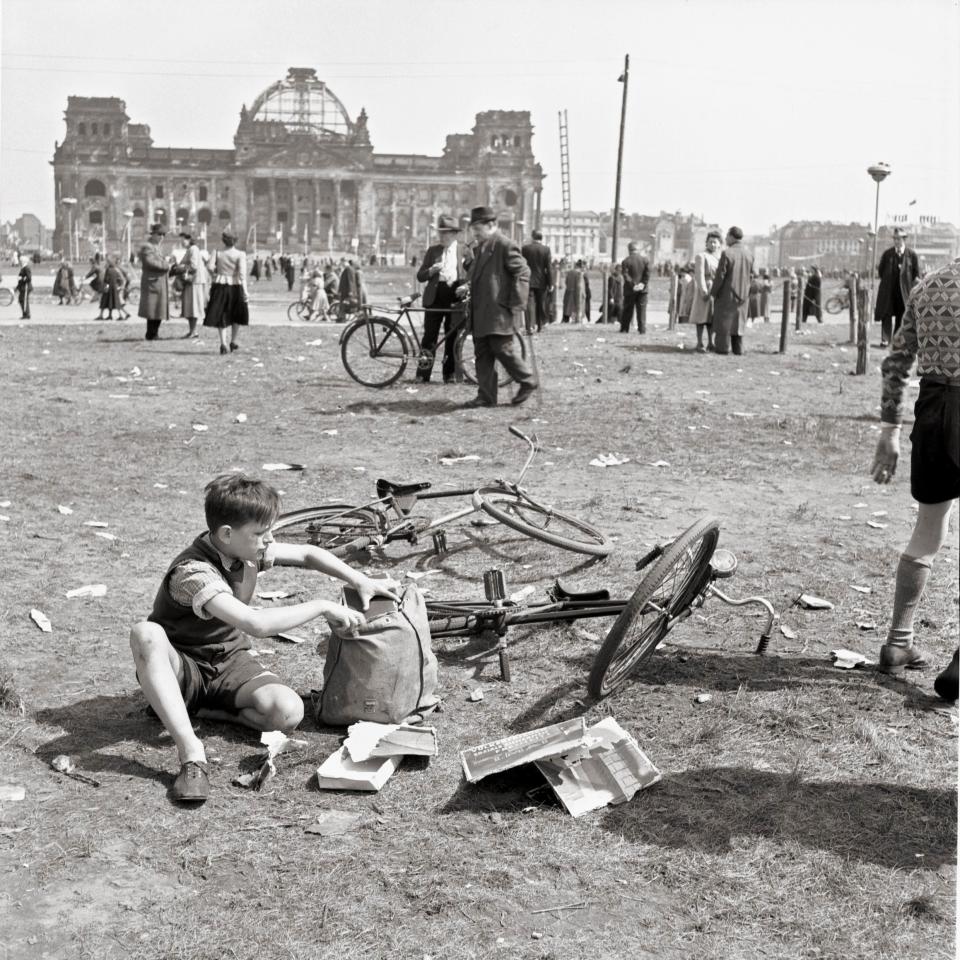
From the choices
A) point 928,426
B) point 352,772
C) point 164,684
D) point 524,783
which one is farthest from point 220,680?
point 928,426

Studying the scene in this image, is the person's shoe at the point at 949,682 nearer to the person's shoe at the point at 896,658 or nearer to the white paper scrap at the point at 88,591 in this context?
the person's shoe at the point at 896,658

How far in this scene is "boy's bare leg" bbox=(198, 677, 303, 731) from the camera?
3.86m

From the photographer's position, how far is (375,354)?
475 inches

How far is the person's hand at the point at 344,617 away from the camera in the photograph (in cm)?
379

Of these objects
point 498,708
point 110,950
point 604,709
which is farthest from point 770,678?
point 110,950

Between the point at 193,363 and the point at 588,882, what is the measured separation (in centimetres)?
1186

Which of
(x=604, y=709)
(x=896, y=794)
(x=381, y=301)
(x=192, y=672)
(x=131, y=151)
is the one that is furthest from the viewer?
(x=131, y=151)

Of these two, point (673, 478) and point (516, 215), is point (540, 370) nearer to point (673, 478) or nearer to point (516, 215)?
point (673, 478)

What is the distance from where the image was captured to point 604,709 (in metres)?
4.14

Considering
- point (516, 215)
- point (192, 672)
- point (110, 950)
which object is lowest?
point (110, 950)

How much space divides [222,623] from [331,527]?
6.86 ft

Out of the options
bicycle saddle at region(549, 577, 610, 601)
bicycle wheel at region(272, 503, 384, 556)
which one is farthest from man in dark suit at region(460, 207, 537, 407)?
bicycle saddle at region(549, 577, 610, 601)

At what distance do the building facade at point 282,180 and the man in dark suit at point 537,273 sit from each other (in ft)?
305

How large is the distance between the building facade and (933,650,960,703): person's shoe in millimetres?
107831
